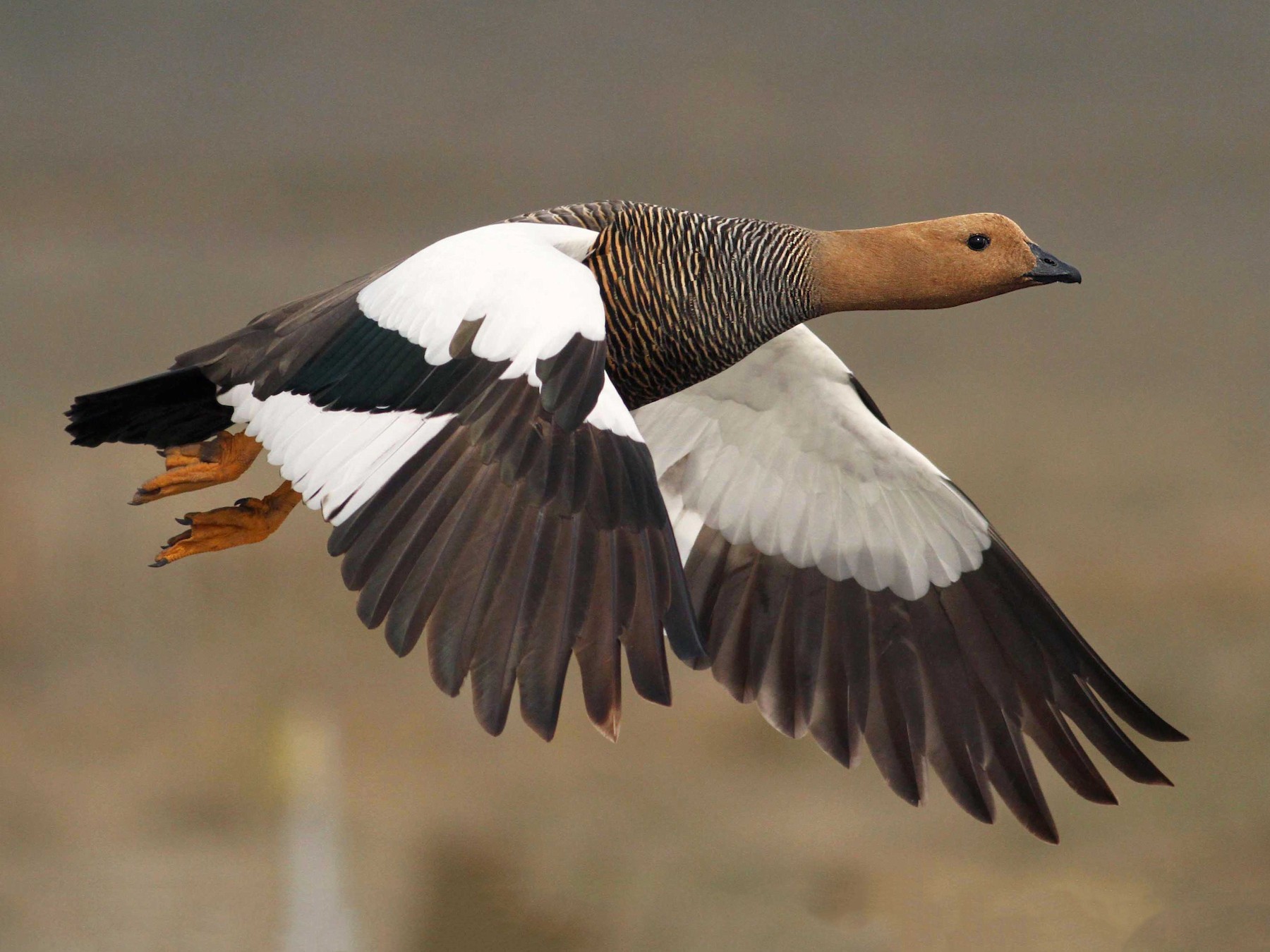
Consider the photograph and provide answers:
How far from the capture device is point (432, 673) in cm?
161

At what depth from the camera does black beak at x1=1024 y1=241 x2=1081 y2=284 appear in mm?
2303

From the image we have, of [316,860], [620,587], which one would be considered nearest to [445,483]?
[620,587]

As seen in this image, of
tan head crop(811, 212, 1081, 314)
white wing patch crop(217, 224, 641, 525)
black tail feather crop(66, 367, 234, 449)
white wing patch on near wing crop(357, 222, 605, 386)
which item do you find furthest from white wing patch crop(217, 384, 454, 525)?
tan head crop(811, 212, 1081, 314)

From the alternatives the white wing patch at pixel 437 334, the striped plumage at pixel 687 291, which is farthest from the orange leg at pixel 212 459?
the striped plumage at pixel 687 291

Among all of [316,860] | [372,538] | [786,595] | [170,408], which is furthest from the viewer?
[316,860]

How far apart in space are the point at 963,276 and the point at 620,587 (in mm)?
933

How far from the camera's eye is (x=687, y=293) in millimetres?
2279

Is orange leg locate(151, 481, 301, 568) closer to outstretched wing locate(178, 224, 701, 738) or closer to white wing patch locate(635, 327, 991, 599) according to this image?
outstretched wing locate(178, 224, 701, 738)

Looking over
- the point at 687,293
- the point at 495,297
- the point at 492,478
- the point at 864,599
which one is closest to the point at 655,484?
the point at 492,478

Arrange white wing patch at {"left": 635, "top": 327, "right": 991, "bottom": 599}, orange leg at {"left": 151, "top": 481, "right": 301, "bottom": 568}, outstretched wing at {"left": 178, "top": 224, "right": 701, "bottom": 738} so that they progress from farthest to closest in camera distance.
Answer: white wing patch at {"left": 635, "top": 327, "right": 991, "bottom": 599} < orange leg at {"left": 151, "top": 481, "right": 301, "bottom": 568} < outstretched wing at {"left": 178, "top": 224, "right": 701, "bottom": 738}

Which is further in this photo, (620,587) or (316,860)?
(316,860)

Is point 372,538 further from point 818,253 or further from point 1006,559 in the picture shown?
point 1006,559

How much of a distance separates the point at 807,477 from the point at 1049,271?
67cm

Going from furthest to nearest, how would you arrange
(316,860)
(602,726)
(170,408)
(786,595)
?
1. (316,860)
2. (786,595)
3. (170,408)
4. (602,726)
